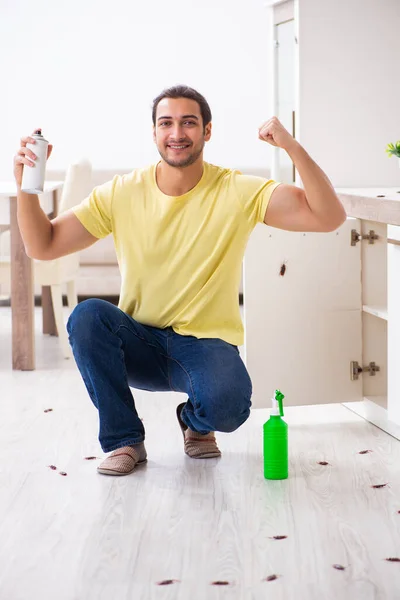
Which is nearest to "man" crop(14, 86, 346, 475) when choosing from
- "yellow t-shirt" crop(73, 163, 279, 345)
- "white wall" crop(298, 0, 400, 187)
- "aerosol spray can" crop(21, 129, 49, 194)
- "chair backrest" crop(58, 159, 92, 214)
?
"yellow t-shirt" crop(73, 163, 279, 345)

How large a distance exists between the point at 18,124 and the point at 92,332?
15.3ft

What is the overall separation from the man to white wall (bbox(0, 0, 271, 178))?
431 centimetres

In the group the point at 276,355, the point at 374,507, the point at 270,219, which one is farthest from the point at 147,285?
the point at 374,507

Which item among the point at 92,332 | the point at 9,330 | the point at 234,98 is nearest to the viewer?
the point at 92,332

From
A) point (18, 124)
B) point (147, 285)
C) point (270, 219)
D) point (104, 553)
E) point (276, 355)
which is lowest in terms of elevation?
point (104, 553)

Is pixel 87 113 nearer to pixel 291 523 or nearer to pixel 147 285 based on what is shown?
pixel 147 285

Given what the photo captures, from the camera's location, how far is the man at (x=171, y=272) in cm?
253

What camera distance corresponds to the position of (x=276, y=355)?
3.06 meters

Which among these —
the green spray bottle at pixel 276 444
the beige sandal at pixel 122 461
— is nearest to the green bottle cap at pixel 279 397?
the green spray bottle at pixel 276 444

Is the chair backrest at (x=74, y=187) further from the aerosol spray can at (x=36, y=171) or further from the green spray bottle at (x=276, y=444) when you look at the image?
the green spray bottle at (x=276, y=444)

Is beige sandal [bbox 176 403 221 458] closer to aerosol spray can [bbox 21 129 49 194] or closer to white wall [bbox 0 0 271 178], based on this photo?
aerosol spray can [bbox 21 129 49 194]

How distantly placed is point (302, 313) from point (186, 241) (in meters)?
0.64

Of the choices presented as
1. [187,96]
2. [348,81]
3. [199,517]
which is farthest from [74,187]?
[199,517]

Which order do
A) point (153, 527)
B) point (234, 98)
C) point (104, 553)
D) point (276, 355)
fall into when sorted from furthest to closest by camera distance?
1. point (234, 98)
2. point (276, 355)
3. point (153, 527)
4. point (104, 553)
